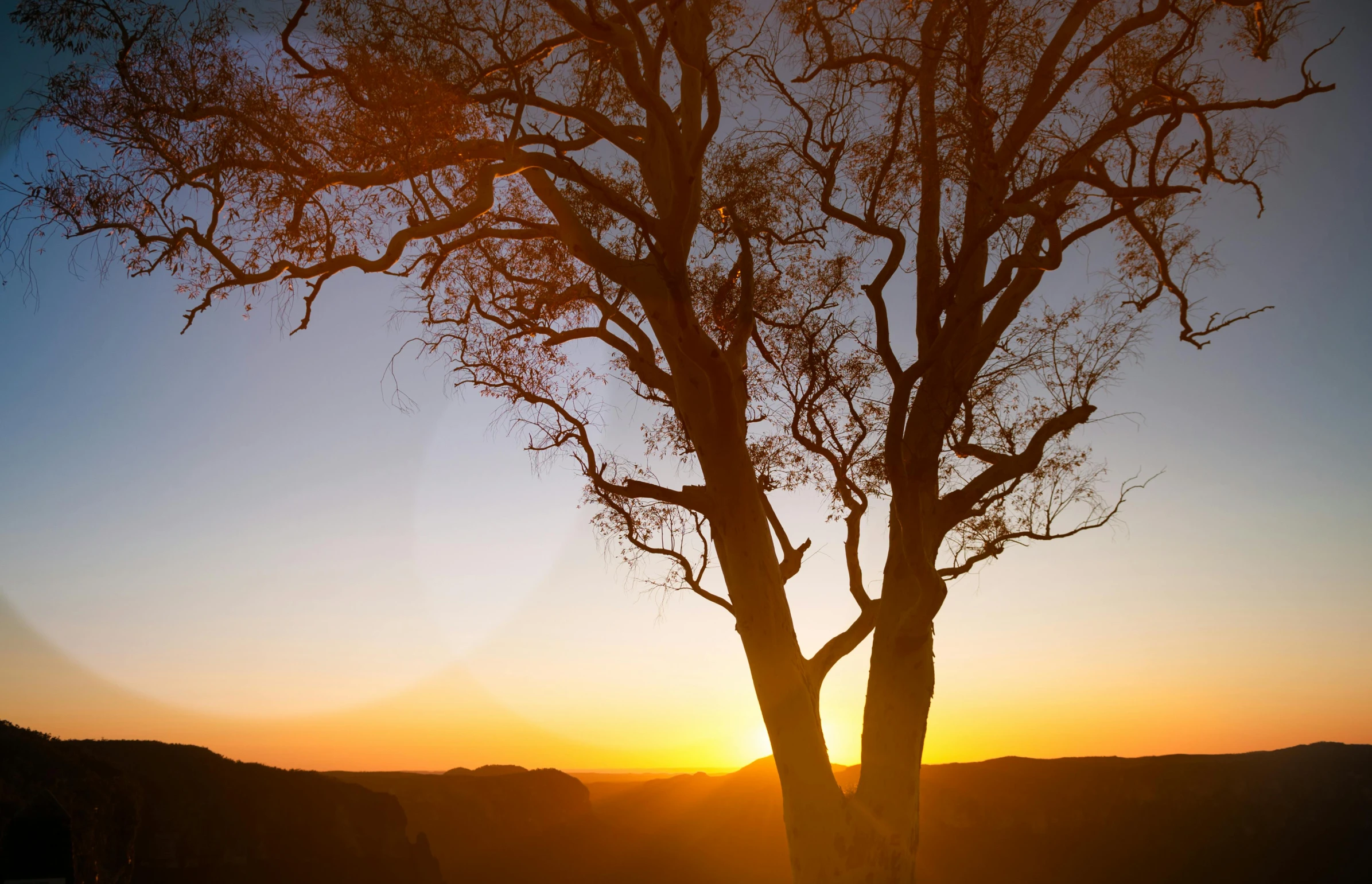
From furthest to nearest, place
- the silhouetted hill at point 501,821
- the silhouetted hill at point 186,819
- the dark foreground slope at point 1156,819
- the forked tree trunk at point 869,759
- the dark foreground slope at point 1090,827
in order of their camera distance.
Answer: the silhouetted hill at point 501,821 → the dark foreground slope at point 1090,827 → the dark foreground slope at point 1156,819 → the silhouetted hill at point 186,819 → the forked tree trunk at point 869,759

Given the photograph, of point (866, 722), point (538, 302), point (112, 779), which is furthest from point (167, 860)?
point (866, 722)

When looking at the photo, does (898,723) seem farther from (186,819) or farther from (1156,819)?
(1156,819)

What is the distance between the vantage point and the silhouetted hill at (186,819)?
6727 millimetres

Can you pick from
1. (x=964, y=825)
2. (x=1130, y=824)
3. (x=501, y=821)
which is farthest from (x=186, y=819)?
(x=1130, y=824)

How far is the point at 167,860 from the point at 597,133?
17979mm

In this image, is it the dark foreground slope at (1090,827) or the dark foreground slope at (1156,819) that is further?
the dark foreground slope at (1090,827)

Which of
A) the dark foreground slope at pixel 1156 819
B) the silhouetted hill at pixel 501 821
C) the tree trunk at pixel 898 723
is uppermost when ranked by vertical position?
the tree trunk at pixel 898 723

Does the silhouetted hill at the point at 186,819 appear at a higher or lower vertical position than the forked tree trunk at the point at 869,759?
lower

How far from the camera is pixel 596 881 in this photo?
27625mm

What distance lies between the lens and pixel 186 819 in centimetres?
1834

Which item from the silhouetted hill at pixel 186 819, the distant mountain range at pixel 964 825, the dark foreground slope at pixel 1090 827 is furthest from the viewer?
the dark foreground slope at pixel 1090 827

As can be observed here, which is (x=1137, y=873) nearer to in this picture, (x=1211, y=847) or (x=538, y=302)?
(x=1211, y=847)

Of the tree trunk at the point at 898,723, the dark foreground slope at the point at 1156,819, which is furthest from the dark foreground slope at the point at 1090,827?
the tree trunk at the point at 898,723

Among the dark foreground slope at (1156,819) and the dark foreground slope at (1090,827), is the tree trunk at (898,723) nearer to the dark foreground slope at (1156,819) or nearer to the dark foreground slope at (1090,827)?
the dark foreground slope at (1090,827)
